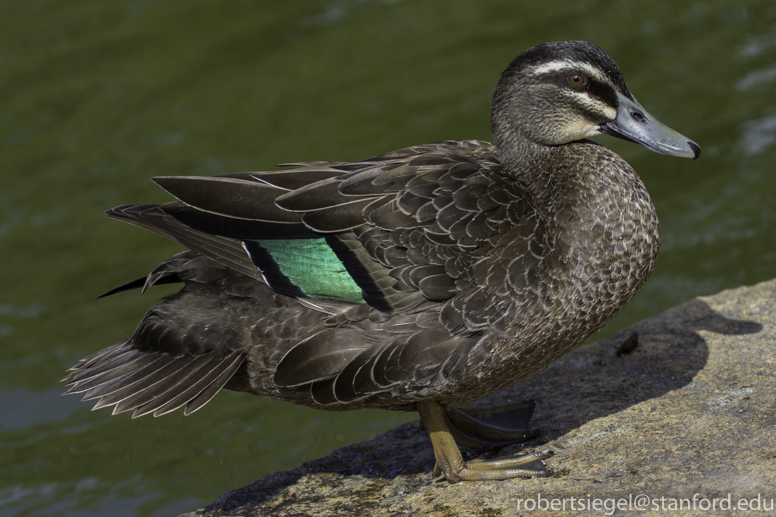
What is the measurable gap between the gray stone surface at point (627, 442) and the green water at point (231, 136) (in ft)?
4.65

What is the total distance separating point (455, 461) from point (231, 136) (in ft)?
18.3

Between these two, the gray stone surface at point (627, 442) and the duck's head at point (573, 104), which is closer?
the gray stone surface at point (627, 442)

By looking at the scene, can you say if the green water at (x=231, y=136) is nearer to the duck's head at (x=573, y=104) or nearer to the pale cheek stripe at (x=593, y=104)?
the duck's head at (x=573, y=104)

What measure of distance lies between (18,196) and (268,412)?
3.86 m

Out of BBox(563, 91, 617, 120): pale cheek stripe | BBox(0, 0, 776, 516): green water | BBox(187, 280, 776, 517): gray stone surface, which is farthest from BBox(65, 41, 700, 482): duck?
BBox(0, 0, 776, 516): green water

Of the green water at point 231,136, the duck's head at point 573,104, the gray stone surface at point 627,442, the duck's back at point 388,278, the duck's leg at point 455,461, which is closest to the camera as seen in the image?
the gray stone surface at point 627,442

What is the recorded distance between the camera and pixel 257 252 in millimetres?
3816

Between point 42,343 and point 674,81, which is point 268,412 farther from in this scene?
point 674,81

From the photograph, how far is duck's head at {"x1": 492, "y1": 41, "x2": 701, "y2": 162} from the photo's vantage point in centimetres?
397

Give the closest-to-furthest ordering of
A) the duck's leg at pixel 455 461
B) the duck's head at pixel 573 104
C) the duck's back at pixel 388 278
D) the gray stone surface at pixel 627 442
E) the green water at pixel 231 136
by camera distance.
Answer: the gray stone surface at pixel 627 442, the duck's back at pixel 388 278, the duck's leg at pixel 455 461, the duck's head at pixel 573 104, the green water at pixel 231 136

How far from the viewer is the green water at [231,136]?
5930 millimetres

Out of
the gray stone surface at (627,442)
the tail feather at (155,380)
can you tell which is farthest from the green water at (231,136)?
the tail feather at (155,380)

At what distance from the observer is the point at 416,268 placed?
366 cm

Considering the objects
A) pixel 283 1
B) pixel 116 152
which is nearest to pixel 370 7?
pixel 283 1
